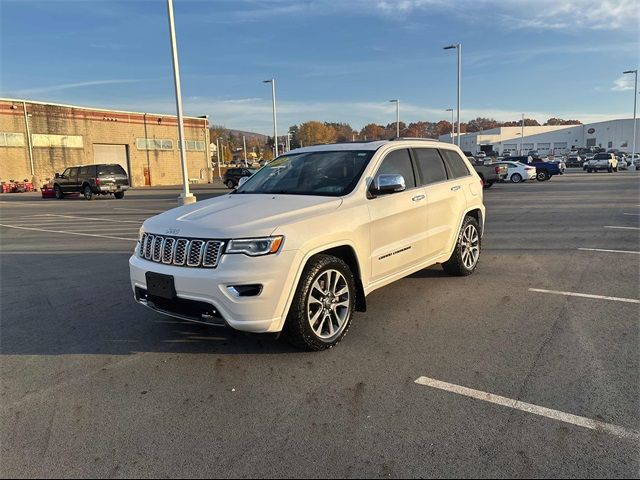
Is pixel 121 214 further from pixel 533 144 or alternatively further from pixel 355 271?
pixel 533 144

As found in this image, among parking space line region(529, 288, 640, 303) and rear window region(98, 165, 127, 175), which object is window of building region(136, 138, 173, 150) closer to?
rear window region(98, 165, 127, 175)

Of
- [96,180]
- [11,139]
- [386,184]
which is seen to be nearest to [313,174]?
[386,184]

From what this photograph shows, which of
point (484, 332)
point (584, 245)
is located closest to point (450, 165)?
point (484, 332)

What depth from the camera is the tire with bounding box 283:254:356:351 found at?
3990 millimetres

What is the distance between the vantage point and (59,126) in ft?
133

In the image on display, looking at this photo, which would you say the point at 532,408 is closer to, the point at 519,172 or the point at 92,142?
the point at 519,172

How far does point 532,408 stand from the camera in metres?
3.23

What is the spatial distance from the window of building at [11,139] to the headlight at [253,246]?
1648 inches

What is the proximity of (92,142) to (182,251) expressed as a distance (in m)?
44.2

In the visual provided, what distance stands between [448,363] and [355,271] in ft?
3.85

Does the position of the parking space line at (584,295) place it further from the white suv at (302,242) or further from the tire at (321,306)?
the tire at (321,306)

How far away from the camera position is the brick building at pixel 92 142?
1501 inches

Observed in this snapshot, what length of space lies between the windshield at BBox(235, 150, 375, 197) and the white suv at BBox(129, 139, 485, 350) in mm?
13

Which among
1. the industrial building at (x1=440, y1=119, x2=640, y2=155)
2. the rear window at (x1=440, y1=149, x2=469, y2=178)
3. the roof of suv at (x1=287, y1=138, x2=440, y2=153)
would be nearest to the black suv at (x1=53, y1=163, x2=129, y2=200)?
the roof of suv at (x1=287, y1=138, x2=440, y2=153)
